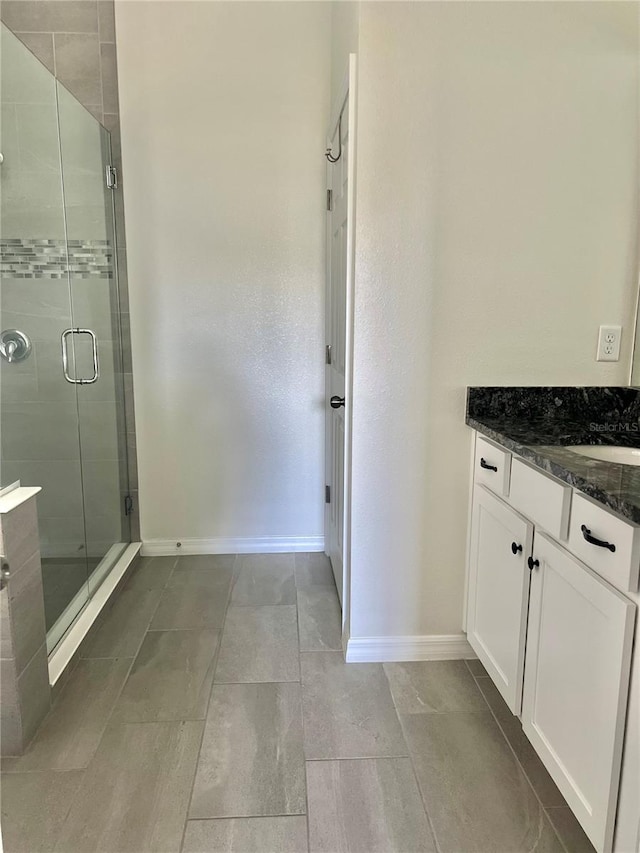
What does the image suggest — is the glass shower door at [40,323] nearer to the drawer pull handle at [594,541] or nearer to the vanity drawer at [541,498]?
the vanity drawer at [541,498]

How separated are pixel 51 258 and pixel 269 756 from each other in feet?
6.99

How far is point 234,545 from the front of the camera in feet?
10.2

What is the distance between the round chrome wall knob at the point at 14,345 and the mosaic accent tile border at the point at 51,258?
0.78 ft

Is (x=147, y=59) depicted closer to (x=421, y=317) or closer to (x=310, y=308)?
(x=310, y=308)

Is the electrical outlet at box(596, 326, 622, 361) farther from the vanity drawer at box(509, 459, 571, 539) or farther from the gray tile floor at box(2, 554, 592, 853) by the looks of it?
the gray tile floor at box(2, 554, 592, 853)

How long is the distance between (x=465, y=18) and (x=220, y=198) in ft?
4.63

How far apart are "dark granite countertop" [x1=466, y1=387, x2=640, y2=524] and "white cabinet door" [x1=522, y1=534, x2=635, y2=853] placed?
217 millimetres

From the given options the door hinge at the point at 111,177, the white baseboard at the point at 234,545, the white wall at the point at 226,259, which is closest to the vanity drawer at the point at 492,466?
the white wall at the point at 226,259

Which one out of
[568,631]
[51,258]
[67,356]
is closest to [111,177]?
[51,258]

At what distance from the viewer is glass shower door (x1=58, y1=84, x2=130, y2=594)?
2506mm

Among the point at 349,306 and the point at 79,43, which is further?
the point at 79,43

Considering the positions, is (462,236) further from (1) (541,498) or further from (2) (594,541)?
(2) (594,541)

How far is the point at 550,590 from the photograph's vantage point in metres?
1.41

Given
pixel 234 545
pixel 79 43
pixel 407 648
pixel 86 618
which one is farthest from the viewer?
pixel 234 545
